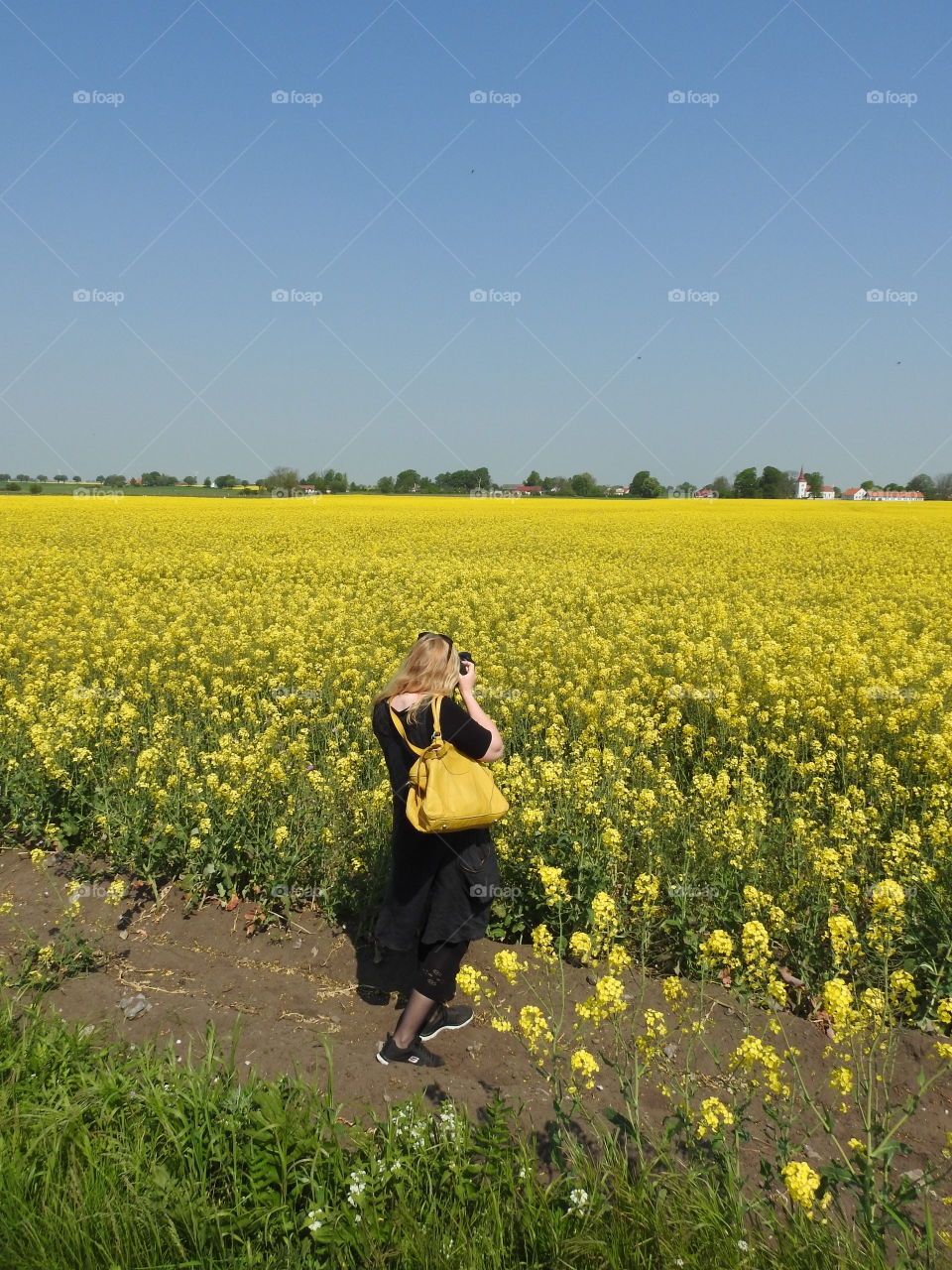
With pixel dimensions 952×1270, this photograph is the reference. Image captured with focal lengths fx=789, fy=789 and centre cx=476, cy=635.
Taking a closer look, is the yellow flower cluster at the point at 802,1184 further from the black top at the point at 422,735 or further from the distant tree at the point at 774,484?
the distant tree at the point at 774,484

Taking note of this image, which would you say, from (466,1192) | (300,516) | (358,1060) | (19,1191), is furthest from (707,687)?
(300,516)

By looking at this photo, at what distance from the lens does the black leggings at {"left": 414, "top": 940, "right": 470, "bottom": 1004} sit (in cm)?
358

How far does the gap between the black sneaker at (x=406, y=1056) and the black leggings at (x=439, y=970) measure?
0.23 meters

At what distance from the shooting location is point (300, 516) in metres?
32.0

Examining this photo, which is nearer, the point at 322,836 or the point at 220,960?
the point at 220,960

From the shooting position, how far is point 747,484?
230 feet

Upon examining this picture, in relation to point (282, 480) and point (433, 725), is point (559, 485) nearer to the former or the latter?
point (282, 480)

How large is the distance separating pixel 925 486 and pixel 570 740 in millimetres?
71091

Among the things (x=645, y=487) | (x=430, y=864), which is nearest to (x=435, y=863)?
(x=430, y=864)

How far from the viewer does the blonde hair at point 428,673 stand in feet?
11.9

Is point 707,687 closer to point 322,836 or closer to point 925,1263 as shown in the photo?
point 322,836

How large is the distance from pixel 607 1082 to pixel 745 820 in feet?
7.39

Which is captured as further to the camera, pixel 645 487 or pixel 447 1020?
pixel 645 487

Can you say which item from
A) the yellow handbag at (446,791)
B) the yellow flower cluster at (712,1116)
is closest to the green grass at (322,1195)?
the yellow flower cluster at (712,1116)
